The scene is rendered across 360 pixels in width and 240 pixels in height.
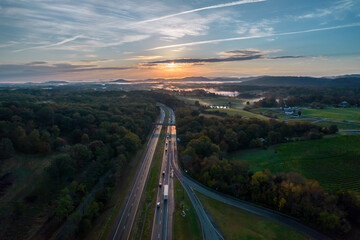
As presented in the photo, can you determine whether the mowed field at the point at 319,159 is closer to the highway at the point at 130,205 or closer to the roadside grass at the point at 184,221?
the roadside grass at the point at 184,221

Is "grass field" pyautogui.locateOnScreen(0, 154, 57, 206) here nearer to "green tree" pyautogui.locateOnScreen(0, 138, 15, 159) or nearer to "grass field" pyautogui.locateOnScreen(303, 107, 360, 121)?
"green tree" pyautogui.locateOnScreen(0, 138, 15, 159)

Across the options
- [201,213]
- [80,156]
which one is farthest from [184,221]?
[80,156]

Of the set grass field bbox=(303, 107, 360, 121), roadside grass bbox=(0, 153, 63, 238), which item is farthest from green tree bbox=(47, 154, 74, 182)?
grass field bbox=(303, 107, 360, 121)

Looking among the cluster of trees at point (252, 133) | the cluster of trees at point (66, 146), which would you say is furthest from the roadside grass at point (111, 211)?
the cluster of trees at point (252, 133)

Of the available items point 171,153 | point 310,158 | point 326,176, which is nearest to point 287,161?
point 310,158

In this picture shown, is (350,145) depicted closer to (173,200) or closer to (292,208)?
(292,208)

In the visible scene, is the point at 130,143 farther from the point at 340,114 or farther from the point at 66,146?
the point at 340,114
